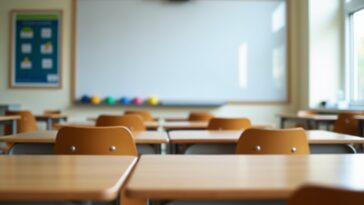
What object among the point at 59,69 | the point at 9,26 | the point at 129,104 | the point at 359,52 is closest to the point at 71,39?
the point at 59,69

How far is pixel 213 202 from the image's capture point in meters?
1.00

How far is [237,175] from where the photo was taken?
0.85 m

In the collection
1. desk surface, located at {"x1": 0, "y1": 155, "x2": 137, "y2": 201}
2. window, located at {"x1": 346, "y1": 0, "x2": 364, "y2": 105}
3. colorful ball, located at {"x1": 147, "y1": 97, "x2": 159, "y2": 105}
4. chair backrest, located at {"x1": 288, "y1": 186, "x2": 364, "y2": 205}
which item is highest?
window, located at {"x1": 346, "y1": 0, "x2": 364, "y2": 105}

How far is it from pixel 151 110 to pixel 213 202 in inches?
186

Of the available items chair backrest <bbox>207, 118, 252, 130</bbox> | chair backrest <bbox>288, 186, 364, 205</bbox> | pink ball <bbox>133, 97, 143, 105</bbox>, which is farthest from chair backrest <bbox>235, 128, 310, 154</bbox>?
pink ball <bbox>133, 97, 143, 105</bbox>

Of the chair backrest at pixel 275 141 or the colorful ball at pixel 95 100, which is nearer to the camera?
the chair backrest at pixel 275 141

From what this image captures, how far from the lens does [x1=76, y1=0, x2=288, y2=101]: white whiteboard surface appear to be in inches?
223

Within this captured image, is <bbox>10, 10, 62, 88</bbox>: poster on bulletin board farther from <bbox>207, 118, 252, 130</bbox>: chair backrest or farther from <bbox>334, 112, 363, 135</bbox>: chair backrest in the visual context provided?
<bbox>334, 112, 363, 135</bbox>: chair backrest

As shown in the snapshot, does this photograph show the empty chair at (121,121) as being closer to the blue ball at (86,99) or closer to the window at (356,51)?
the blue ball at (86,99)

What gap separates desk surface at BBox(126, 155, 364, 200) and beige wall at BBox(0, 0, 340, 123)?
4552 millimetres

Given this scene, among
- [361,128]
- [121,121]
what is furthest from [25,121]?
[361,128]

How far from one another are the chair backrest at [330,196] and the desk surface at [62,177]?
37 centimetres

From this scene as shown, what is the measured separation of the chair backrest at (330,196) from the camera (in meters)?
0.54

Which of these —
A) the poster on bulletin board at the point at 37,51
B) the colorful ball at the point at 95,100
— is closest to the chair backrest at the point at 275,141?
the colorful ball at the point at 95,100
